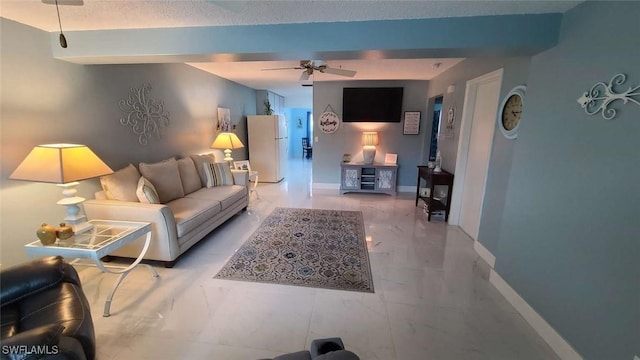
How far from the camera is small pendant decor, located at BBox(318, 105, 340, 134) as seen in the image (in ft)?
17.9

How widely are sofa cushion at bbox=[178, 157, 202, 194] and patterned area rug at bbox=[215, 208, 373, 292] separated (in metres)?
1.14

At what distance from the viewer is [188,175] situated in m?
3.62

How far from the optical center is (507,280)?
2174 mm

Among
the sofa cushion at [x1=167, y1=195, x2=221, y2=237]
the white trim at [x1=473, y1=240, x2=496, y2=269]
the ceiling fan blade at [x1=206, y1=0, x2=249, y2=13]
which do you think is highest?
the ceiling fan blade at [x1=206, y1=0, x2=249, y2=13]

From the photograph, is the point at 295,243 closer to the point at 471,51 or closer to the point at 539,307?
the point at 539,307

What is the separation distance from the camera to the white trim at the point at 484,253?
8.72 ft

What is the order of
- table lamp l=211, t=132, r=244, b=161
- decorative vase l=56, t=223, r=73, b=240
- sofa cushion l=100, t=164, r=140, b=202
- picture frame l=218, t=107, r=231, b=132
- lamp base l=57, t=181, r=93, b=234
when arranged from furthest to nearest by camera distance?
1. picture frame l=218, t=107, r=231, b=132
2. table lamp l=211, t=132, r=244, b=161
3. sofa cushion l=100, t=164, r=140, b=202
4. lamp base l=57, t=181, r=93, b=234
5. decorative vase l=56, t=223, r=73, b=240

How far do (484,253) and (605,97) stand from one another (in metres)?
1.91

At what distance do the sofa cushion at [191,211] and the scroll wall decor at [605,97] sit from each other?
3.32 metres

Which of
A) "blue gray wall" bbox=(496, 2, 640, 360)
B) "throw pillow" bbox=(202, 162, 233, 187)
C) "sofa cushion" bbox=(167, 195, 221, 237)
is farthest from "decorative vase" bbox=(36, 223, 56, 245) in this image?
"blue gray wall" bbox=(496, 2, 640, 360)

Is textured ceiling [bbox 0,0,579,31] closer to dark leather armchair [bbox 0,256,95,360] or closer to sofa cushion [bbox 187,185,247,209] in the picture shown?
dark leather armchair [bbox 0,256,95,360]

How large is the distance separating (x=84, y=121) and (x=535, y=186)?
4075 millimetres

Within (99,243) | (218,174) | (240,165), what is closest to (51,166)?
(99,243)

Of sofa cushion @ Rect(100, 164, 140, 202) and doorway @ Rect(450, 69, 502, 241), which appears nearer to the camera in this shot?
sofa cushion @ Rect(100, 164, 140, 202)
